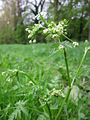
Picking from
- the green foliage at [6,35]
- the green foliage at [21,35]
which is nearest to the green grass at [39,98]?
the green foliage at [21,35]

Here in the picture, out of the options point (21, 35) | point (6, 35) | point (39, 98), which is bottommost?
point (6, 35)

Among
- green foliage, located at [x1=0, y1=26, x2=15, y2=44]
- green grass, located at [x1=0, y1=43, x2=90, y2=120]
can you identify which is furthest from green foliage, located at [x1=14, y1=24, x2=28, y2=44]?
green grass, located at [x1=0, y1=43, x2=90, y2=120]

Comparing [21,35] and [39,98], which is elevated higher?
[39,98]

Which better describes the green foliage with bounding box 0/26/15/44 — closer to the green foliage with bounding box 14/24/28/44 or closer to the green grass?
the green foliage with bounding box 14/24/28/44

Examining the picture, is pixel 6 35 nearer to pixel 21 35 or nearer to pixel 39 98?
pixel 21 35

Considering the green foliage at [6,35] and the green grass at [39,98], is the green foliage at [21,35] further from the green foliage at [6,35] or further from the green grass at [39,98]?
the green grass at [39,98]

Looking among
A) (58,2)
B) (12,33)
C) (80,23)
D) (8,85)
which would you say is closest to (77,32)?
(80,23)

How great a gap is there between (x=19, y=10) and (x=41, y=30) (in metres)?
33.7

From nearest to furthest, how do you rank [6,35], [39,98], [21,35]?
[39,98] → [21,35] → [6,35]

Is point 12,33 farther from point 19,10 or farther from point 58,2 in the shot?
point 58,2

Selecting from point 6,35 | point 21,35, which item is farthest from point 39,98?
point 6,35

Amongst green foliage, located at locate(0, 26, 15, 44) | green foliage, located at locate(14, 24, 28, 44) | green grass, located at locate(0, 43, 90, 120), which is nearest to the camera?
green grass, located at locate(0, 43, 90, 120)

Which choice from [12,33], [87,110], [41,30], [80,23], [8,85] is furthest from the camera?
[12,33]

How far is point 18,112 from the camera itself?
204cm
